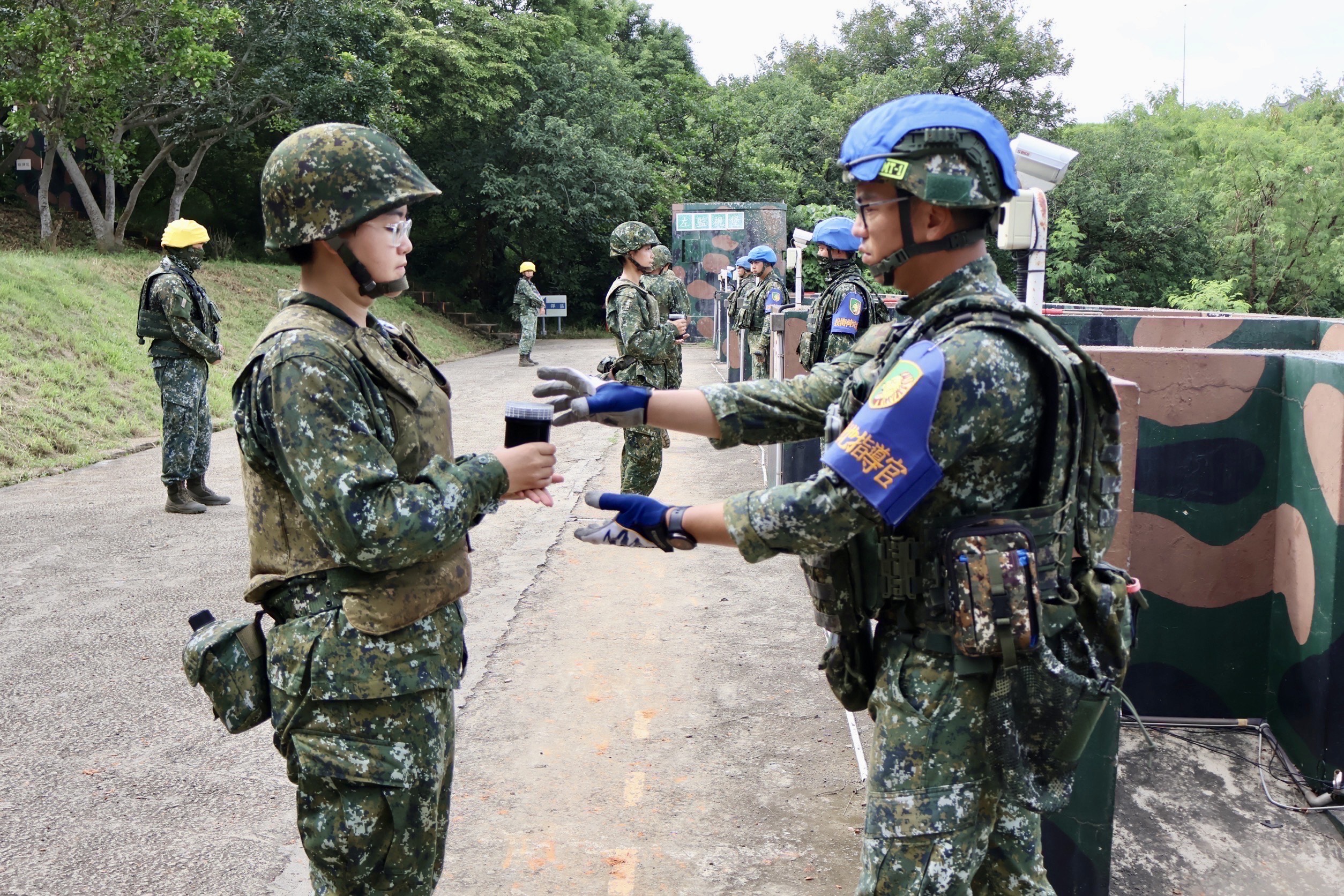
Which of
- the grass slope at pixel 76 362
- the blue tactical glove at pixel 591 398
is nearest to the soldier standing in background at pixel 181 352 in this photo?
the grass slope at pixel 76 362

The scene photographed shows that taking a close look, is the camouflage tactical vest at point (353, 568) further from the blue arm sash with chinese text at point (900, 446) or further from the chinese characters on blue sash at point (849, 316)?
the chinese characters on blue sash at point (849, 316)

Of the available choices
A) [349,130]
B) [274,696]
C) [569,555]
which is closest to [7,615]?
[569,555]

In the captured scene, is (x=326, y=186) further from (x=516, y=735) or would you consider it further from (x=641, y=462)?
(x=641, y=462)

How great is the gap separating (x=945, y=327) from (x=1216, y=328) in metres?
6.29

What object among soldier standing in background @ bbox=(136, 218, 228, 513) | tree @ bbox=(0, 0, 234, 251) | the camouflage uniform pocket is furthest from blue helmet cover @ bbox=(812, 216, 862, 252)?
tree @ bbox=(0, 0, 234, 251)

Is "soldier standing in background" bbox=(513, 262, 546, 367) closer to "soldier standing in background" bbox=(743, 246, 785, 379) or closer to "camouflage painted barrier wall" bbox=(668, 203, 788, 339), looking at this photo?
"camouflage painted barrier wall" bbox=(668, 203, 788, 339)

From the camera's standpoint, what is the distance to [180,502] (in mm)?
8016

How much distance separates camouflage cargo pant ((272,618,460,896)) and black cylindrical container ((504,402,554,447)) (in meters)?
0.57

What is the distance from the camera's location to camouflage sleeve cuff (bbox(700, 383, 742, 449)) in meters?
2.72

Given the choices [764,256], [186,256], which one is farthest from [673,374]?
[764,256]

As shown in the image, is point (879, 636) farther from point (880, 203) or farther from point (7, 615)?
point (7, 615)

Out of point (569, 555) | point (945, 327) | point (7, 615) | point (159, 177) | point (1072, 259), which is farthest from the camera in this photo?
point (1072, 259)

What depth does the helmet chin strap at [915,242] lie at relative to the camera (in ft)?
7.38

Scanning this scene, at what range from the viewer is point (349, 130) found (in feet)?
7.43
